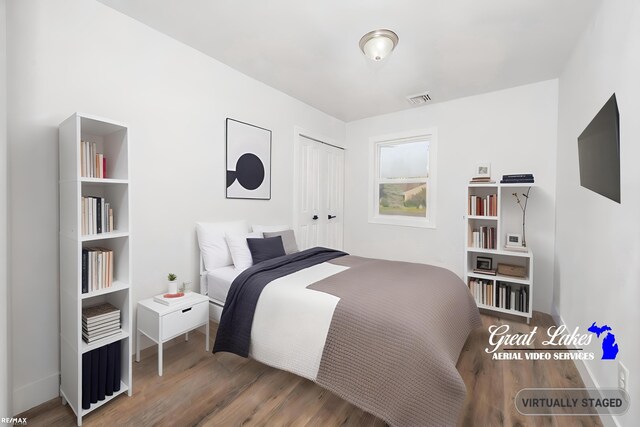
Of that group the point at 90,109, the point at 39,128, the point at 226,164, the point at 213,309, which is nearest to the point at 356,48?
the point at 226,164

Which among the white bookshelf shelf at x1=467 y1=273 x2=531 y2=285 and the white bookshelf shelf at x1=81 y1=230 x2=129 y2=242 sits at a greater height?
the white bookshelf shelf at x1=81 y1=230 x2=129 y2=242

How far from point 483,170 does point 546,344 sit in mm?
1949

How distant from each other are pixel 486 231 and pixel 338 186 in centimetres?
220

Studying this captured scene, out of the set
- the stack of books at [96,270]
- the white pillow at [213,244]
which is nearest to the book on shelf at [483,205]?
the white pillow at [213,244]

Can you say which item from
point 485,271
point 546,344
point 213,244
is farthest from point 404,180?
point 213,244

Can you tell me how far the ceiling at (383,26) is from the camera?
6.38ft

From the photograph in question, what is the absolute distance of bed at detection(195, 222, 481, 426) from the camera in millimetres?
1387

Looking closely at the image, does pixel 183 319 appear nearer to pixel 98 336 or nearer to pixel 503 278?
pixel 98 336

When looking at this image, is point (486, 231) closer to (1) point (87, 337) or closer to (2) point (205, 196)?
(2) point (205, 196)

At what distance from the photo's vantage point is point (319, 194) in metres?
4.11

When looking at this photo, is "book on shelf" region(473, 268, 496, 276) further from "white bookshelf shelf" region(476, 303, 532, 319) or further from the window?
the window

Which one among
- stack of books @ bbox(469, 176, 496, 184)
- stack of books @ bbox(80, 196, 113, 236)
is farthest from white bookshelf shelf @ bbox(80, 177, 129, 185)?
stack of books @ bbox(469, 176, 496, 184)

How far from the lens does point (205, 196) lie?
2664mm

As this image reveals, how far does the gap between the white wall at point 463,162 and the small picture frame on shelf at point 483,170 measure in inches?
2.8
